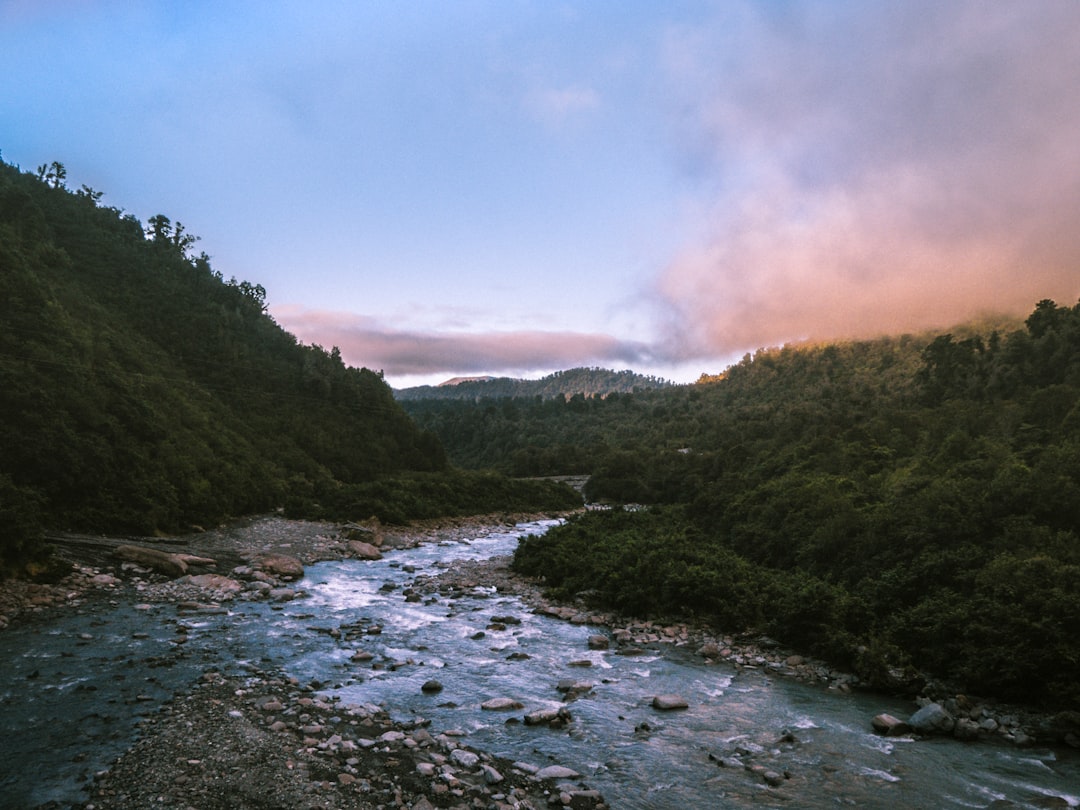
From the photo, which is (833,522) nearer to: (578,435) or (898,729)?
(898,729)

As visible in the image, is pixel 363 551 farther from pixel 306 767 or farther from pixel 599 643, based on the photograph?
pixel 306 767

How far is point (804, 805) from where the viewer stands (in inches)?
335

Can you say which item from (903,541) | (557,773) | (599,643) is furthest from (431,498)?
(557,773)

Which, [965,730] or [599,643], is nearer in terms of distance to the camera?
[965,730]

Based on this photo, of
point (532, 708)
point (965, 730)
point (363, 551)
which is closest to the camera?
point (965, 730)

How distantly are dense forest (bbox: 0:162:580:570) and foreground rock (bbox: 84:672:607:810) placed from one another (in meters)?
12.3

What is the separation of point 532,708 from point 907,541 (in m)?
14.5

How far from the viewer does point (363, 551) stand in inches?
1272

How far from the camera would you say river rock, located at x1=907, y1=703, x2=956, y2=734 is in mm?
11086

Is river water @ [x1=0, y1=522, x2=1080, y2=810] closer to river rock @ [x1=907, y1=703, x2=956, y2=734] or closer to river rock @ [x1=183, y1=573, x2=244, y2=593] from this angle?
river rock @ [x1=907, y1=703, x2=956, y2=734]

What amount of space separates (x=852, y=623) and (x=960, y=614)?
2.87 metres

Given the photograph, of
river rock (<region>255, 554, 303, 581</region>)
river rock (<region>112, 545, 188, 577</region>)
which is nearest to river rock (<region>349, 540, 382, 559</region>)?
river rock (<region>255, 554, 303, 581</region>)

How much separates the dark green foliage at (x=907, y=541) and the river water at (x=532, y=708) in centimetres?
243

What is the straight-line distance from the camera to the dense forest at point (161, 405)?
25.8m
